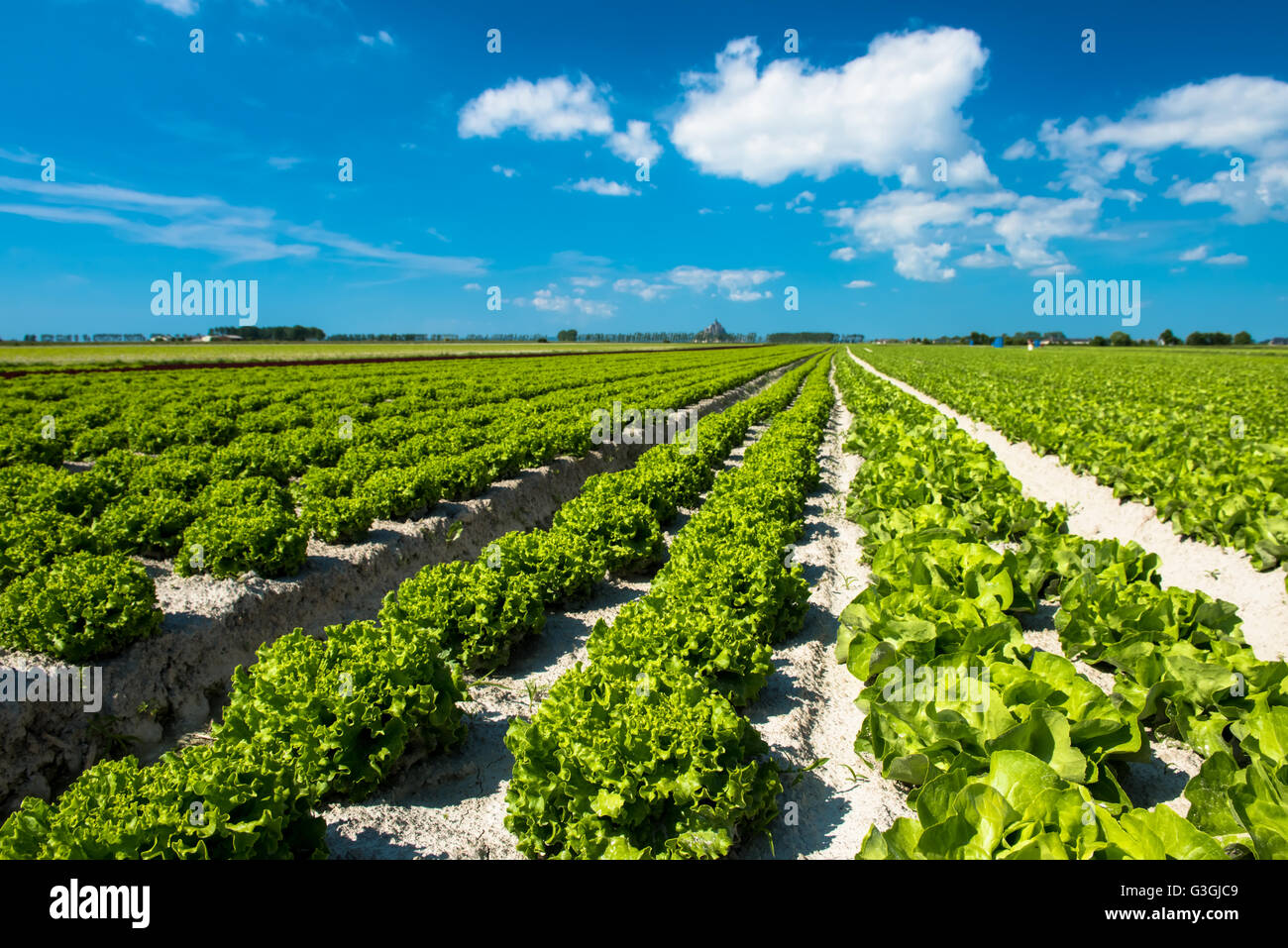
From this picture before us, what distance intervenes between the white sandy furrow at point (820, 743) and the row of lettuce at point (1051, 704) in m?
0.38

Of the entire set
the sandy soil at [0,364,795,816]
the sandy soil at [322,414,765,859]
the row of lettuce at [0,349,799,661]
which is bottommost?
the sandy soil at [322,414,765,859]

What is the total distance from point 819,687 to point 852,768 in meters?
1.29

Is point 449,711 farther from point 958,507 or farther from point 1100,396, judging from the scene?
point 1100,396

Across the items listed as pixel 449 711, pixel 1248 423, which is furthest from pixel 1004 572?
pixel 1248 423

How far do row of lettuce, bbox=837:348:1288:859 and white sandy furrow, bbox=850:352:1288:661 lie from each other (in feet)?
6.56

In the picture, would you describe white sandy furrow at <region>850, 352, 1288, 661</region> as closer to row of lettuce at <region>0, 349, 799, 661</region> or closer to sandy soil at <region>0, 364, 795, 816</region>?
sandy soil at <region>0, 364, 795, 816</region>

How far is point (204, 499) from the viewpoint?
9.52 metres

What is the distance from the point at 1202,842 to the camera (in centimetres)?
300

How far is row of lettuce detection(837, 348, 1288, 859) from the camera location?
10.7 ft

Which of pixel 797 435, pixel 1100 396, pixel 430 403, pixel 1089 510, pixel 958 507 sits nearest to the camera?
pixel 958 507

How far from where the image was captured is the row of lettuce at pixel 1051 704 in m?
3.26

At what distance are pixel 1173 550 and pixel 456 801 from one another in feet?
38.2

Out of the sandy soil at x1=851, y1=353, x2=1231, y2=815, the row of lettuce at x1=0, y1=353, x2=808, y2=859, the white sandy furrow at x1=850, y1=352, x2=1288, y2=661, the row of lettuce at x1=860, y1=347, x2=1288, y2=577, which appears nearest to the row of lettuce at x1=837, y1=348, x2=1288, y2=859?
the sandy soil at x1=851, y1=353, x2=1231, y2=815

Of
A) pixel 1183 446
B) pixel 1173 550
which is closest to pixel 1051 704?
pixel 1173 550
